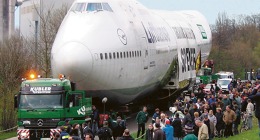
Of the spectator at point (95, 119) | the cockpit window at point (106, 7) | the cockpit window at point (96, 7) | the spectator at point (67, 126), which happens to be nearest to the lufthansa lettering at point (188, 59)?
the cockpit window at point (106, 7)

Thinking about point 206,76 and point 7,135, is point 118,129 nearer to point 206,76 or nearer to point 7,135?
point 7,135

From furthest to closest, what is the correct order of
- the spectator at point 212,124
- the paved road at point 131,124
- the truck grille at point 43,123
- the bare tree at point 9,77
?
1. the bare tree at point 9,77
2. the paved road at point 131,124
3. the truck grille at point 43,123
4. the spectator at point 212,124

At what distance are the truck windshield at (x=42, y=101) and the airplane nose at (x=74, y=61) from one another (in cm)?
181

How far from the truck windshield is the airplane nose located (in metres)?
1.81

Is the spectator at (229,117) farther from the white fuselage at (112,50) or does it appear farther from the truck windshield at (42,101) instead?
the truck windshield at (42,101)

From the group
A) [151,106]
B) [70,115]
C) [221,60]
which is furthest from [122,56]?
[221,60]

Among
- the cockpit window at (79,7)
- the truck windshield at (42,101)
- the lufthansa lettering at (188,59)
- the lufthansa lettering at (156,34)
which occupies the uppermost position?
the cockpit window at (79,7)

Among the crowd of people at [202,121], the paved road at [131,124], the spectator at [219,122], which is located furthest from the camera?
the paved road at [131,124]

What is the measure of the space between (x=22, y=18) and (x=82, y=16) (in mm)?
56372

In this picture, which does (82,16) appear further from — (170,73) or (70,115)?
(170,73)

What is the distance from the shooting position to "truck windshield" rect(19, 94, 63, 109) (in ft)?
91.2

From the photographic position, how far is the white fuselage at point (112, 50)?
29.7 metres

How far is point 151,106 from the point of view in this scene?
44594 millimetres

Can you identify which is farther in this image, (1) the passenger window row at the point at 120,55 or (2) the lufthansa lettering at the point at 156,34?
(2) the lufthansa lettering at the point at 156,34
